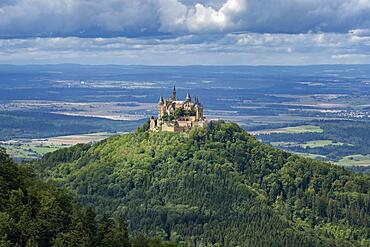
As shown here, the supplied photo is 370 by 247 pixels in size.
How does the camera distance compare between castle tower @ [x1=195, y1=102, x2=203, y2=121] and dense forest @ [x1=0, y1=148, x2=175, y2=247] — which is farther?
castle tower @ [x1=195, y1=102, x2=203, y2=121]

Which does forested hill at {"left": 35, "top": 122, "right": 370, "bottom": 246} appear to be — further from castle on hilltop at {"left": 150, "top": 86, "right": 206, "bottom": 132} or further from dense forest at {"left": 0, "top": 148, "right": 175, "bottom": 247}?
dense forest at {"left": 0, "top": 148, "right": 175, "bottom": 247}

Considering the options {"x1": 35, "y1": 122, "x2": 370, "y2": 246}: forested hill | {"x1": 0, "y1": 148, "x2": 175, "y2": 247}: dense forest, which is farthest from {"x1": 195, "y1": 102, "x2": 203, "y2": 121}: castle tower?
{"x1": 0, "y1": 148, "x2": 175, "y2": 247}: dense forest

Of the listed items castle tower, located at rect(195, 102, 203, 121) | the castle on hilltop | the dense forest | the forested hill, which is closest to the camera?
the dense forest

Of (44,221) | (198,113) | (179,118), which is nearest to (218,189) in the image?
(198,113)

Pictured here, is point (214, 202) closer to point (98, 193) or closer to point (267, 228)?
point (267, 228)

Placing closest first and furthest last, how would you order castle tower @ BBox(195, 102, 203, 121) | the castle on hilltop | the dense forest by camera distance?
the dense forest
the castle on hilltop
castle tower @ BBox(195, 102, 203, 121)

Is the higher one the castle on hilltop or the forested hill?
the castle on hilltop

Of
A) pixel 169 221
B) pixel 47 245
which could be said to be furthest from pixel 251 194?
pixel 47 245

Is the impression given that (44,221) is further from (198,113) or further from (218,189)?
(198,113)
